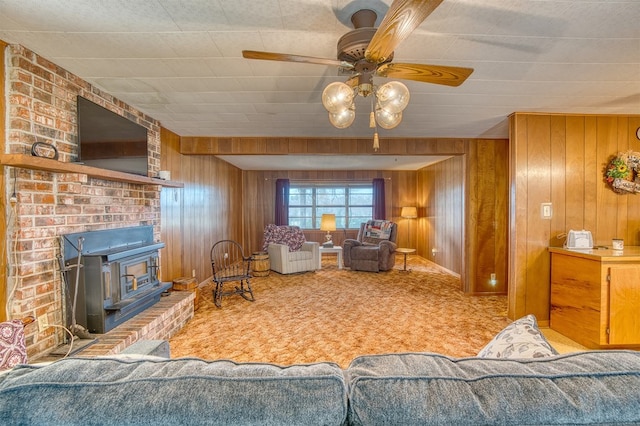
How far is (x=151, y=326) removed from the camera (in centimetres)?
246

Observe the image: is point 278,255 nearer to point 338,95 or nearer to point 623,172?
point 338,95

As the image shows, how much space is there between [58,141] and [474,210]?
4.62 metres

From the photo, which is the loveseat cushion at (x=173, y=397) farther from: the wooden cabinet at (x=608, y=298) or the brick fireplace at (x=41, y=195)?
the wooden cabinet at (x=608, y=298)

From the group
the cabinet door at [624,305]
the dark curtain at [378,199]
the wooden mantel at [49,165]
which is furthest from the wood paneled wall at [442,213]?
the wooden mantel at [49,165]

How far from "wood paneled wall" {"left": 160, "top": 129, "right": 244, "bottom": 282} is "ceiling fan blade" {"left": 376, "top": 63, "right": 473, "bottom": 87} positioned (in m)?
3.02

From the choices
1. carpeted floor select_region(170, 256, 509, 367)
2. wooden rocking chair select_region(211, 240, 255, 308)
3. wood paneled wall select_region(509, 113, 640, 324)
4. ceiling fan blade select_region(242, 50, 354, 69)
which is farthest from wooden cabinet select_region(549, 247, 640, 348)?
wooden rocking chair select_region(211, 240, 255, 308)

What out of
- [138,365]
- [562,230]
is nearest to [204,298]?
[138,365]

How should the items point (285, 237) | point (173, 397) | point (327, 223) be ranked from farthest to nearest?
point (327, 223), point (285, 237), point (173, 397)

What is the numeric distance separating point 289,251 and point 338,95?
4.38 meters

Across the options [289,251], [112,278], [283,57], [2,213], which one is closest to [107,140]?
[2,213]

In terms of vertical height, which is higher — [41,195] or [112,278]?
[41,195]

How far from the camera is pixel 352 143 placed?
4121 mm

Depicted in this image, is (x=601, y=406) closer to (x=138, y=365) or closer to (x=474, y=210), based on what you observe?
(x=138, y=365)

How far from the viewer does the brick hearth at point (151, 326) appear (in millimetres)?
2062
